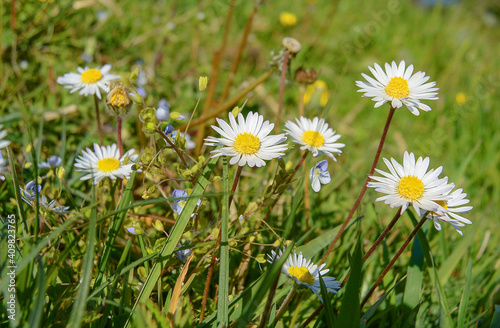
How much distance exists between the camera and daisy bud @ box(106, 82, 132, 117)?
4.00ft

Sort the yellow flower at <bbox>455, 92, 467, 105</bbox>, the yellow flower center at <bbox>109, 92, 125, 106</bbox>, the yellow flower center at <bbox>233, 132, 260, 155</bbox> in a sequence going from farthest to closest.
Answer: the yellow flower at <bbox>455, 92, 467, 105</bbox> → the yellow flower center at <bbox>109, 92, 125, 106</bbox> → the yellow flower center at <bbox>233, 132, 260, 155</bbox>

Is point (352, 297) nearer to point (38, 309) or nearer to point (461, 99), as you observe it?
point (38, 309)

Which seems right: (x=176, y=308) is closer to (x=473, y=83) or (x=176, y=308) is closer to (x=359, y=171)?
(x=359, y=171)

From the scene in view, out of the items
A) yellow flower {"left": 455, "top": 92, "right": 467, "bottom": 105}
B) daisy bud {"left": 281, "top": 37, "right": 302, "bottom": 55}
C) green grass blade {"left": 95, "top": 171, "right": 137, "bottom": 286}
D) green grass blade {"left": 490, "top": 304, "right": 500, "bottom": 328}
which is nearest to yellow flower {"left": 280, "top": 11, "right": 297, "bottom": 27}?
yellow flower {"left": 455, "top": 92, "right": 467, "bottom": 105}

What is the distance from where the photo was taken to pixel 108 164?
4.22 ft

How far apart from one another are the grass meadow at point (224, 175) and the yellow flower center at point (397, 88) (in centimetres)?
28

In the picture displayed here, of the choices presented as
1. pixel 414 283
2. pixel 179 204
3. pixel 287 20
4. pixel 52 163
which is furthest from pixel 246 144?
pixel 287 20

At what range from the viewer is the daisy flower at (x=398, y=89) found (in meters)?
1.10

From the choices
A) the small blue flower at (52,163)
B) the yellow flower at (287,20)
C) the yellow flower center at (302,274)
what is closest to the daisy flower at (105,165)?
the small blue flower at (52,163)

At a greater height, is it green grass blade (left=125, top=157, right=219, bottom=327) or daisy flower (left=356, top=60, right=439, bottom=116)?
daisy flower (left=356, top=60, right=439, bottom=116)

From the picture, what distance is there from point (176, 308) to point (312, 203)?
790mm

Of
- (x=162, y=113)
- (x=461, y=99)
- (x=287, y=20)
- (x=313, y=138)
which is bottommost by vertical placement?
(x=313, y=138)

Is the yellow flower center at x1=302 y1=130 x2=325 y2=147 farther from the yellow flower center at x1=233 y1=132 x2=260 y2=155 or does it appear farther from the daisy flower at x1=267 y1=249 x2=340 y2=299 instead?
the daisy flower at x1=267 y1=249 x2=340 y2=299

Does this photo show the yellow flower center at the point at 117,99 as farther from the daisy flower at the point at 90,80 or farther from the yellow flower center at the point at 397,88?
the yellow flower center at the point at 397,88
